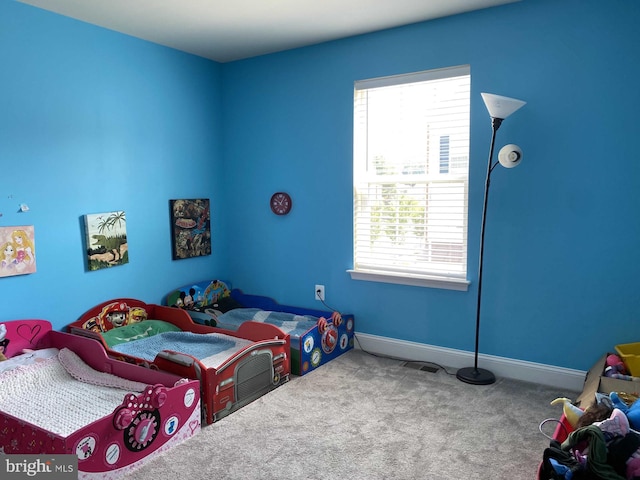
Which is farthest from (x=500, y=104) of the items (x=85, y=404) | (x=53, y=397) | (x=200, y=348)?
(x=53, y=397)

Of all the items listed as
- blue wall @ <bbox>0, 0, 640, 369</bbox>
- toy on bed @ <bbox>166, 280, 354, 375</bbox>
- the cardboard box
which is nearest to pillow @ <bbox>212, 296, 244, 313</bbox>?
toy on bed @ <bbox>166, 280, 354, 375</bbox>

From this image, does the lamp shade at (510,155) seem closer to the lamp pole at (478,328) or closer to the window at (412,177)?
the lamp pole at (478,328)

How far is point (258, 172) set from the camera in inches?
156

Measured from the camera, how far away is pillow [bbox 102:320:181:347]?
3.09 metres

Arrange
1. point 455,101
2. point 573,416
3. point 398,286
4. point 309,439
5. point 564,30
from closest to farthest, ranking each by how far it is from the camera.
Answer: point 573,416 → point 309,439 → point 564,30 → point 455,101 → point 398,286

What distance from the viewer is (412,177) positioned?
10.9ft

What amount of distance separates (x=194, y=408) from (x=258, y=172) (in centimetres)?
212

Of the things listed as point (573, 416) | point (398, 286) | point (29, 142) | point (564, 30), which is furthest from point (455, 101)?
point (29, 142)

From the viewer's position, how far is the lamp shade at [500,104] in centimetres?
262

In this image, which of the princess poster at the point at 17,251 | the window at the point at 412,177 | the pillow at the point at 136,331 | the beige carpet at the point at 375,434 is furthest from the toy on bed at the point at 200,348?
the window at the point at 412,177

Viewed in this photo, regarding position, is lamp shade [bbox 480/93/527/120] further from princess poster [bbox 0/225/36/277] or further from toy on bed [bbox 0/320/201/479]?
princess poster [bbox 0/225/36/277]

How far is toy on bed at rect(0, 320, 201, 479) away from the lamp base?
5.33 feet

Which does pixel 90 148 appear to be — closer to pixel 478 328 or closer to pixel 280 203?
pixel 280 203

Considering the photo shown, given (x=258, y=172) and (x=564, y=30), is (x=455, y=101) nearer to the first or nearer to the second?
(x=564, y=30)
